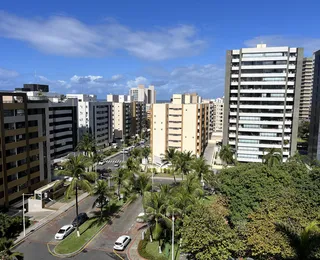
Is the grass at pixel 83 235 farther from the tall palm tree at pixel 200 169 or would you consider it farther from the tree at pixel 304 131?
the tree at pixel 304 131

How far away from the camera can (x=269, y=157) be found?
56562 millimetres

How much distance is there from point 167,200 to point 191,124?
5327 centimetres

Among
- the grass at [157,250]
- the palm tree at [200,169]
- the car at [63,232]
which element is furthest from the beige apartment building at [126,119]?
the grass at [157,250]

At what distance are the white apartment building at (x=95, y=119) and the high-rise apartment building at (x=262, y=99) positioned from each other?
49.3 meters

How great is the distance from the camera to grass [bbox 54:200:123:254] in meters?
32.5

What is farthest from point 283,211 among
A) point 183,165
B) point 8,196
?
point 8,196

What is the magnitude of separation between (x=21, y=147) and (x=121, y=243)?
2798cm

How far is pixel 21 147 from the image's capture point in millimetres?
48188

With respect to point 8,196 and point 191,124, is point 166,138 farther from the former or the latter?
point 8,196

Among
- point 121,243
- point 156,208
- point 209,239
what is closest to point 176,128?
point 121,243

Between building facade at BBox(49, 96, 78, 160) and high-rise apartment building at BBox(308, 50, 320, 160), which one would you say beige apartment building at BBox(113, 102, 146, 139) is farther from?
high-rise apartment building at BBox(308, 50, 320, 160)

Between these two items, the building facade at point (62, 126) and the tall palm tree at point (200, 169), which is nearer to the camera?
the tall palm tree at point (200, 169)

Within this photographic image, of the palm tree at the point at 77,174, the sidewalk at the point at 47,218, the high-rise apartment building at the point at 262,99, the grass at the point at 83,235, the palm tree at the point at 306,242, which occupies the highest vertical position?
the high-rise apartment building at the point at 262,99

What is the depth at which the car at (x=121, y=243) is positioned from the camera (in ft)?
105
